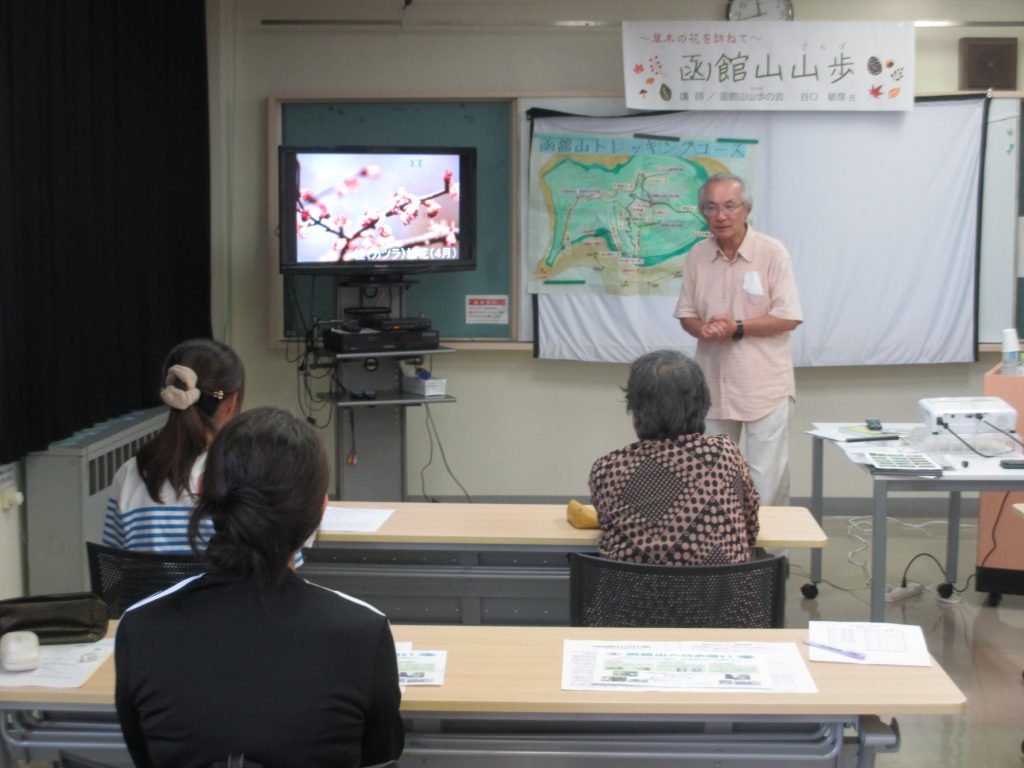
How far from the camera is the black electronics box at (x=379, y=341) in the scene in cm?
488

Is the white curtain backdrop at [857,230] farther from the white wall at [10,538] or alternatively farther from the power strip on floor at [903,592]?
the white wall at [10,538]

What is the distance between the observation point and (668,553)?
2395 mm

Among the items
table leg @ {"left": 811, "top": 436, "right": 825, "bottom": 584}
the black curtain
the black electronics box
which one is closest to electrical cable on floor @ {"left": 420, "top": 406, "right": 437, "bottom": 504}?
the black electronics box

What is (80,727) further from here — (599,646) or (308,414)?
(308,414)

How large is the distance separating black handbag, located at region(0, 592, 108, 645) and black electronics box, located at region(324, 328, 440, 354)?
2.92m

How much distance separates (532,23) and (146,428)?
276 centimetres

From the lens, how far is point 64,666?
1879 millimetres

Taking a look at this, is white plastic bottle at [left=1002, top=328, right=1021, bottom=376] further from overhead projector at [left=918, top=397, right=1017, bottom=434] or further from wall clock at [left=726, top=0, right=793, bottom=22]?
wall clock at [left=726, top=0, right=793, bottom=22]

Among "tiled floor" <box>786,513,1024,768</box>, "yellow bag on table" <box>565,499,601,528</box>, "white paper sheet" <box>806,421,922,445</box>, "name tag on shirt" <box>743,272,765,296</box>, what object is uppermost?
"name tag on shirt" <box>743,272,765,296</box>

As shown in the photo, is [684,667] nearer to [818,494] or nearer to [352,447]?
[818,494]

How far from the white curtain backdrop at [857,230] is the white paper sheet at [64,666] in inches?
155

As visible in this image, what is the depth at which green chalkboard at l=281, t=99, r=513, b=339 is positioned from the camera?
18.5 ft

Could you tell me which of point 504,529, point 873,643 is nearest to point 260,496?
point 873,643

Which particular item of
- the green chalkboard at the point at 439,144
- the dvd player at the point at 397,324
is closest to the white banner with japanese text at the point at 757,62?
the green chalkboard at the point at 439,144
